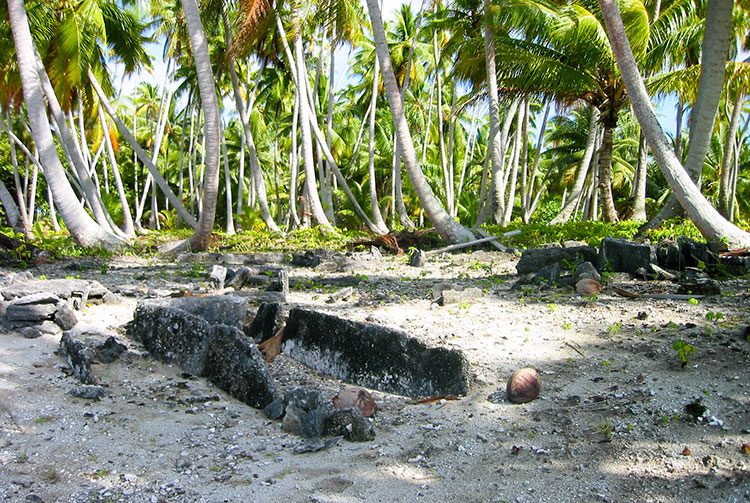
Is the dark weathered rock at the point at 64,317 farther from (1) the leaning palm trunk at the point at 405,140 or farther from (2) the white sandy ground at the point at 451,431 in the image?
(1) the leaning palm trunk at the point at 405,140

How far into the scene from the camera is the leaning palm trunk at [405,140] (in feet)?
34.8

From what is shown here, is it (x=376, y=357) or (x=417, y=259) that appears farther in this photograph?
(x=417, y=259)

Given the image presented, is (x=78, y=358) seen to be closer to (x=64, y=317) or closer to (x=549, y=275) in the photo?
(x=64, y=317)

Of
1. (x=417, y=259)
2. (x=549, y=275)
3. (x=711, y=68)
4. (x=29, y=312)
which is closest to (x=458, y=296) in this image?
(x=549, y=275)

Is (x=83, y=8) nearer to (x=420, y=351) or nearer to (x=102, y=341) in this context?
(x=102, y=341)

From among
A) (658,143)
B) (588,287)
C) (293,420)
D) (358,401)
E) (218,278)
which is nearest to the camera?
(293,420)

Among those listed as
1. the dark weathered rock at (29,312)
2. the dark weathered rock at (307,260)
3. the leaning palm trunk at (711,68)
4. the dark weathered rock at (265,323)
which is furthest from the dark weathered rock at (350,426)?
the leaning palm trunk at (711,68)

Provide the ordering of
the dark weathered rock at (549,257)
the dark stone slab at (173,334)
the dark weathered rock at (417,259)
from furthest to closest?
the dark weathered rock at (417,259)
the dark weathered rock at (549,257)
the dark stone slab at (173,334)

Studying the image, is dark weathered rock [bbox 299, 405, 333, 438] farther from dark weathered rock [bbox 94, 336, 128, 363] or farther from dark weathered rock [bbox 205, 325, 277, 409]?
dark weathered rock [bbox 94, 336, 128, 363]

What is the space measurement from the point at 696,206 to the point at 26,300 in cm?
786

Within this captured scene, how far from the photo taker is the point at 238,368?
405cm

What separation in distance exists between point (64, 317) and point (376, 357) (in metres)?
2.64

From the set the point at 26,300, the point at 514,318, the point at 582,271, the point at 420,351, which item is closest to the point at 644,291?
the point at 582,271

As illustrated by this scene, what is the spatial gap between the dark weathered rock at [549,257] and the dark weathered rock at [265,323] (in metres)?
3.75
